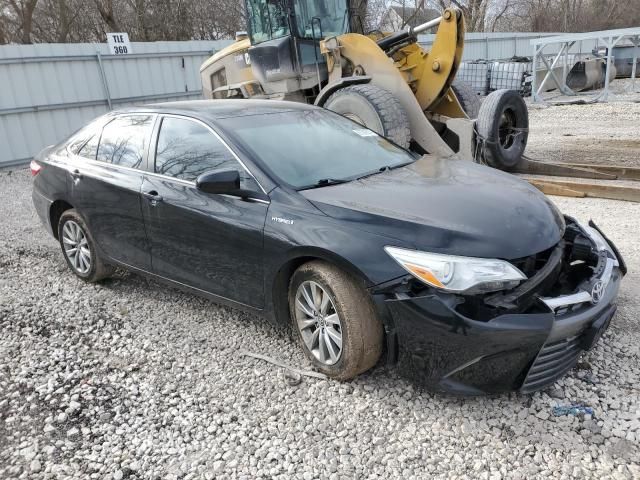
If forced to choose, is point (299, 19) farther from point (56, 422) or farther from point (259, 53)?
point (56, 422)

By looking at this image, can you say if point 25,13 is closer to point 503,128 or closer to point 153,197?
point 503,128

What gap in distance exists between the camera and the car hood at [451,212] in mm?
2768

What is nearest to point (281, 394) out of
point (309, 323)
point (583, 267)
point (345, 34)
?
point (309, 323)

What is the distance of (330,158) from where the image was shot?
3.75 meters

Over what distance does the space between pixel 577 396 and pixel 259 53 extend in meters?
7.05

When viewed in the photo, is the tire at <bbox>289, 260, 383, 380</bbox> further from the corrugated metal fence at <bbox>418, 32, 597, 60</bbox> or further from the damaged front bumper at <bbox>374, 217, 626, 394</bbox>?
the corrugated metal fence at <bbox>418, 32, 597, 60</bbox>

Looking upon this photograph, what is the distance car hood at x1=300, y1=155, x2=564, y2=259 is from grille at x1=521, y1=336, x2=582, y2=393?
48cm

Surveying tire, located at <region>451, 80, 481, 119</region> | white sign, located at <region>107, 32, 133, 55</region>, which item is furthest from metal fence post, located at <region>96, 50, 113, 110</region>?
tire, located at <region>451, 80, 481, 119</region>

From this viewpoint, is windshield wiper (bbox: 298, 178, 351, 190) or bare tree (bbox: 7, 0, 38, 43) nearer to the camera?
windshield wiper (bbox: 298, 178, 351, 190)

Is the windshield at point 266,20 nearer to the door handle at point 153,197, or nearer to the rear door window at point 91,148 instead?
the rear door window at point 91,148

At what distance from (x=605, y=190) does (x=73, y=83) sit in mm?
10845

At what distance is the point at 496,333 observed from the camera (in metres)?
2.56

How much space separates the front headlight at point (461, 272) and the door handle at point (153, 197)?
192 centimetres

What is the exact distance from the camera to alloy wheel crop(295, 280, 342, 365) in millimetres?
3082
